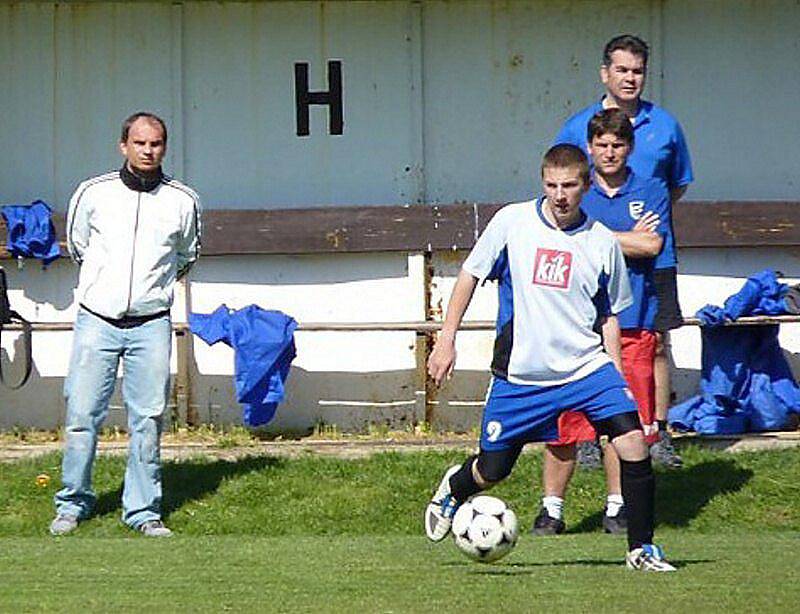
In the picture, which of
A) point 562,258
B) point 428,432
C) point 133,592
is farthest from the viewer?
point 428,432

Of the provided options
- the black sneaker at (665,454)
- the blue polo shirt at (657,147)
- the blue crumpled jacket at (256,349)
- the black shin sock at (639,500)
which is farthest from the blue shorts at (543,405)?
the blue crumpled jacket at (256,349)

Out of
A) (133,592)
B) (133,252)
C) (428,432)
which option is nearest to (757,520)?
(428,432)

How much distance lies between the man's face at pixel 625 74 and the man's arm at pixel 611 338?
6.56 feet

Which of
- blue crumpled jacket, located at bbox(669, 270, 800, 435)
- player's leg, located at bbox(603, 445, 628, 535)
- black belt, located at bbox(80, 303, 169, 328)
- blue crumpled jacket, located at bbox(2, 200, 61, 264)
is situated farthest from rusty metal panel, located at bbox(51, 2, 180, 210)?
player's leg, located at bbox(603, 445, 628, 535)

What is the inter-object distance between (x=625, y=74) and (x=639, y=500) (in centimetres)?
284

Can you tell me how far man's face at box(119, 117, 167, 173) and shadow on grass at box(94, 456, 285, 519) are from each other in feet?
6.12

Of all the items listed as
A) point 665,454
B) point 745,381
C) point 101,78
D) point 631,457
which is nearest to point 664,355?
point 665,454

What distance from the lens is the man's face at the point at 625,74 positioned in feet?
33.8

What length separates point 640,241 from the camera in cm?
1001

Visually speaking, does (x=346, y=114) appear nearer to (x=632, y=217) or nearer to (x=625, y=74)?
(x=625, y=74)

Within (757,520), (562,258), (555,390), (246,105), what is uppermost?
(246,105)

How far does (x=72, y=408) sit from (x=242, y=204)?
2.50 m

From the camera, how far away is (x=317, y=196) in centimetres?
1284

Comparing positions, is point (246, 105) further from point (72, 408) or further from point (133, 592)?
point (133, 592)
